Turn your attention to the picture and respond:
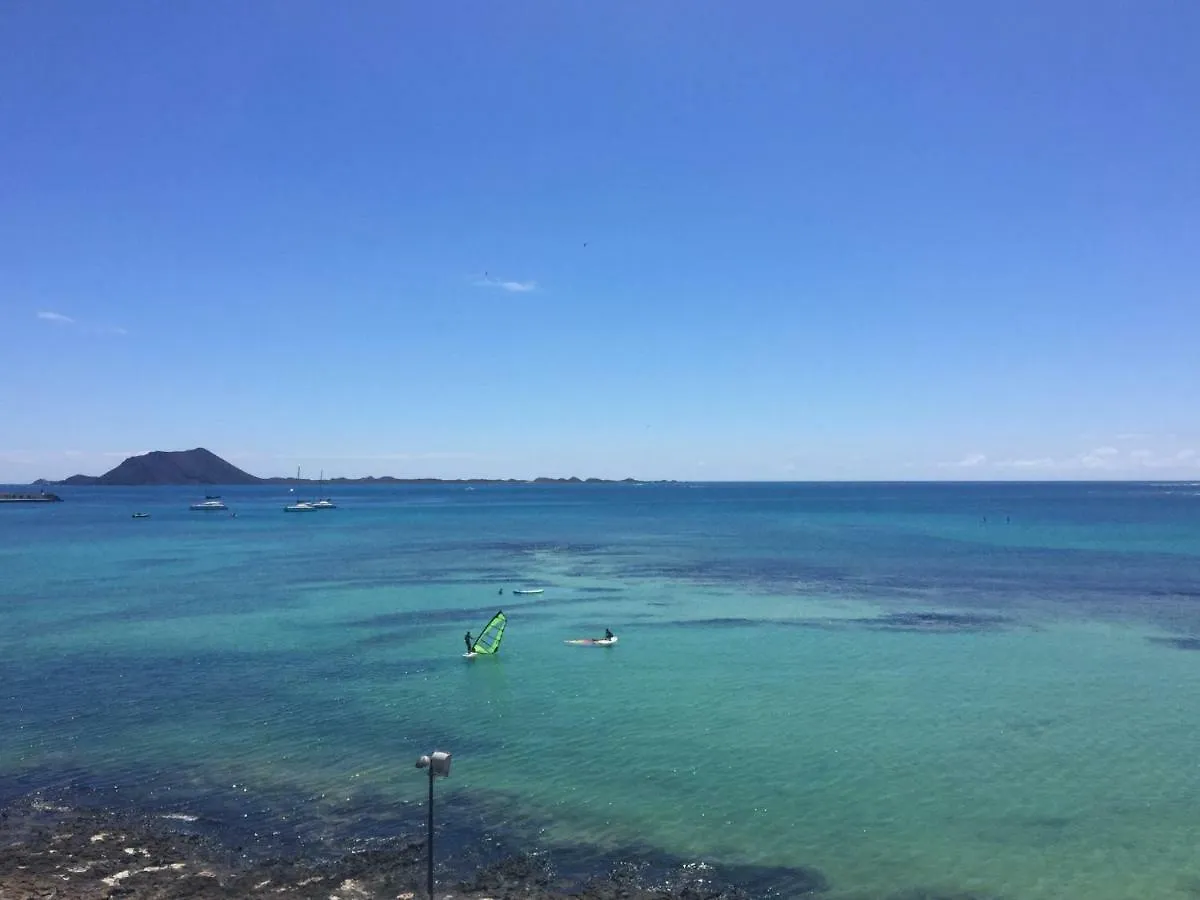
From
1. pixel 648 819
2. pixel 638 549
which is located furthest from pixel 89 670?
pixel 638 549

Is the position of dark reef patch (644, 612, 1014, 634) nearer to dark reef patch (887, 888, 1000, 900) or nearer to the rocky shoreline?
dark reef patch (887, 888, 1000, 900)

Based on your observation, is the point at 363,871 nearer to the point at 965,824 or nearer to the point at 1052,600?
the point at 965,824

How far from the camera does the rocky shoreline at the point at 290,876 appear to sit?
49.9ft

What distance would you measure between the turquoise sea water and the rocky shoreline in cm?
107

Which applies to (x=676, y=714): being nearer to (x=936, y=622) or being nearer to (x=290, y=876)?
(x=290, y=876)

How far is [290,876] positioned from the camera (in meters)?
15.9

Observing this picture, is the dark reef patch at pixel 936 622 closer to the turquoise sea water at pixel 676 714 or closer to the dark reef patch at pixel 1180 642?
the turquoise sea water at pixel 676 714

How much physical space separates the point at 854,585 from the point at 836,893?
1661 inches

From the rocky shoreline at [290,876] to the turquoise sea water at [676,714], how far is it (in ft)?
3.50

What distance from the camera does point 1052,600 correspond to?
49.1 metres

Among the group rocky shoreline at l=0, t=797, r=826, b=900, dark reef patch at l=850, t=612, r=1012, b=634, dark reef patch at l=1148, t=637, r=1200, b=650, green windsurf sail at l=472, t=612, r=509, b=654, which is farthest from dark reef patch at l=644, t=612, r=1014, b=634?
rocky shoreline at l=0, t=797, r=826, b=900

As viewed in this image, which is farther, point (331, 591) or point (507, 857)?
point (331, 591)

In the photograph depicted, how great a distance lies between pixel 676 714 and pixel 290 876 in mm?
13146

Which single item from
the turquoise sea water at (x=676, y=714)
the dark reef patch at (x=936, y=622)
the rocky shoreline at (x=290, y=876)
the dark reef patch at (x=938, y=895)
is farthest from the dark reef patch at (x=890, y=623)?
the rocky shoreline at (x=290, y=876)
